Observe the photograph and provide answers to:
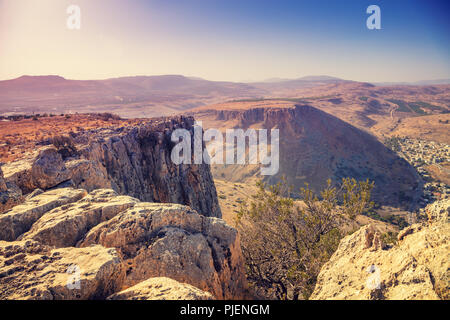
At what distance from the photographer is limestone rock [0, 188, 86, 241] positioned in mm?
5191

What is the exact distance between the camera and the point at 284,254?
8812 millimetres

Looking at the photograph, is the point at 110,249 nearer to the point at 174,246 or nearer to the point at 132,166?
the point at 174,246

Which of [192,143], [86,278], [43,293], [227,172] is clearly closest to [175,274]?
[86,278]

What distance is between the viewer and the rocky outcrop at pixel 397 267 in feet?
11.6

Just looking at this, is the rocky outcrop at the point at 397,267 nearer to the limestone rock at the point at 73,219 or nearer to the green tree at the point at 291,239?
the green tree at the point at 291,239

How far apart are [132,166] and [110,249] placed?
11995 mm

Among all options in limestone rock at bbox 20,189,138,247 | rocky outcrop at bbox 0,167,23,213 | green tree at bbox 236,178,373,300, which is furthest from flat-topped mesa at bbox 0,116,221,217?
green tree at bbox 236,178,373,300

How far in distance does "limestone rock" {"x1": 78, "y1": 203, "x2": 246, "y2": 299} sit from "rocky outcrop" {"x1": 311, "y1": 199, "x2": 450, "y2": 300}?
2.29 meters

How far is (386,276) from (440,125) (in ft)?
427

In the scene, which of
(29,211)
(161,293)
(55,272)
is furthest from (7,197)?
(161,293)

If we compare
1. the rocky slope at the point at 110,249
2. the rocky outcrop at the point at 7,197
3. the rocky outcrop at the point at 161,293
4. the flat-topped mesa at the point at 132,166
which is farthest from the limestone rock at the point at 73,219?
the flat-topped mesa at the point at 132,166

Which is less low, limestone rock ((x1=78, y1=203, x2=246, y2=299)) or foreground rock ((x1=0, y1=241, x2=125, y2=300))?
foreground rock ((x1=0, y1=241, x2=125, y2=300))

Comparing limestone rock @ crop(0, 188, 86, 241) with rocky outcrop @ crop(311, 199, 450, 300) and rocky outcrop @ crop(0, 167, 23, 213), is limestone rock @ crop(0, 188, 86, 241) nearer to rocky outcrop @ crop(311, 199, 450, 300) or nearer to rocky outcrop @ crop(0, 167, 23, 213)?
rocky outcrop @ crop(0, 167, 23, 213)
